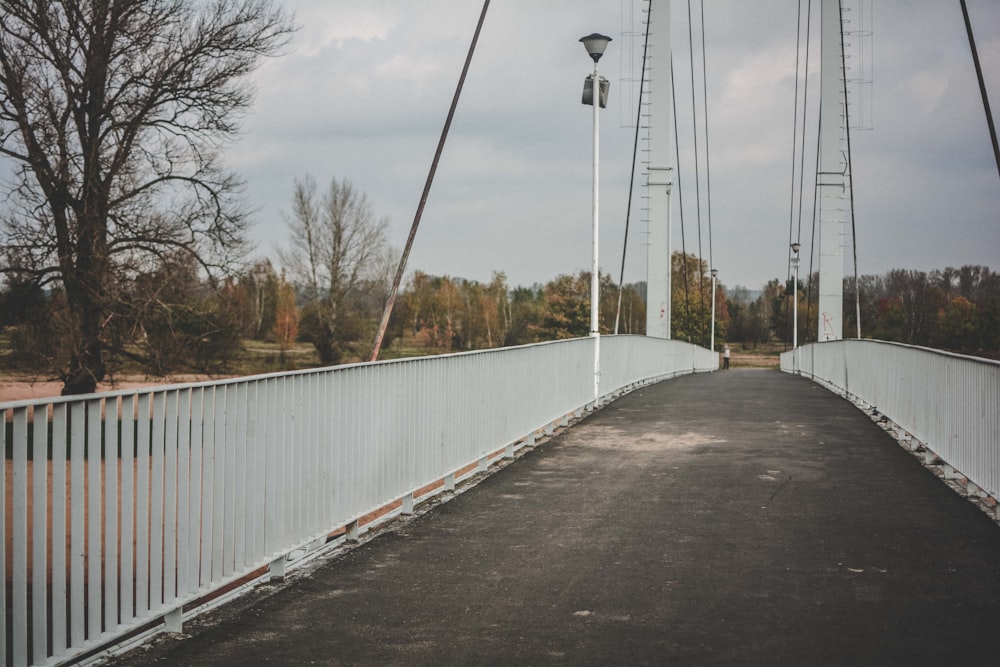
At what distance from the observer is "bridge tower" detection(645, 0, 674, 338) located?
31.4 metres

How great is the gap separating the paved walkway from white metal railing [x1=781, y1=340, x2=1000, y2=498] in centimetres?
43

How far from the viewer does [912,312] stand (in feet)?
318

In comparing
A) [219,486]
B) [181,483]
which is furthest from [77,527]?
[219,486]

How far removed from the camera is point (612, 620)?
5.15 meters

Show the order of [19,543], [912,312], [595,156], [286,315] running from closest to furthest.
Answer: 1. [19,543]
2. [595,156]
3. [912,312]
4. [286,315]

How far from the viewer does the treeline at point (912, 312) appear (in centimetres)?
8512

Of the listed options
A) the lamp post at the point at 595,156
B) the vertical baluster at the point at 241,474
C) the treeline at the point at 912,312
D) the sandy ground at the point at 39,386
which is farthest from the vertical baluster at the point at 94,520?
the treeline at the point at 912,312

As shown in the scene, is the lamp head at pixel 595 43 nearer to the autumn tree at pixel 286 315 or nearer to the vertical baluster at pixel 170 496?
the vertical baluster at pixel 170 496

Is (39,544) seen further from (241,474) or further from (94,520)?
(241,474)

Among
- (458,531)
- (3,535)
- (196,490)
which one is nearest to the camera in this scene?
(3,535)

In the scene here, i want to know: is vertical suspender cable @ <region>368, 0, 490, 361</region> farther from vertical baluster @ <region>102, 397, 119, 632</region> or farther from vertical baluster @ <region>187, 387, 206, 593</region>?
vertical baluster @ <region>102, 397, 119, 632</region>

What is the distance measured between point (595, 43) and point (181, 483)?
13755 mm

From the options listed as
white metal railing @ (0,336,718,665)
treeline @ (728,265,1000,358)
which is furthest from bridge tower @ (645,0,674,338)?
treeline @ (728,265,1000,358)

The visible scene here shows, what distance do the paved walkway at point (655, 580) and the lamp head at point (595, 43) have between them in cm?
906
